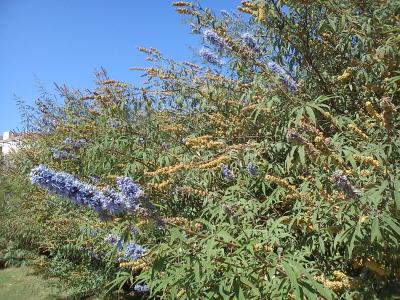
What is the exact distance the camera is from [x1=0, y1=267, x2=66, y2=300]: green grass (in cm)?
847

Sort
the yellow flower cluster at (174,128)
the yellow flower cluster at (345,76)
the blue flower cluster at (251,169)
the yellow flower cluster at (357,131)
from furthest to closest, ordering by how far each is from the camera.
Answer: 1. the yellow flower cluster at (174,128)
2. the yellow flower cluster at (345,76)
3. the blue flower cluster at (251,169)
4. the yellow flower cluster at (357,131)

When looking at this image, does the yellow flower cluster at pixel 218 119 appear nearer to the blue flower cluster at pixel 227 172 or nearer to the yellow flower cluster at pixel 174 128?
the yellow flower cluster at pixel 174 128

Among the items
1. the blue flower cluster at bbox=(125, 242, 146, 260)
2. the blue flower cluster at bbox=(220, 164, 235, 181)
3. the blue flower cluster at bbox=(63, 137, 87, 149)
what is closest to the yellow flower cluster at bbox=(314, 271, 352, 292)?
the blue flower cluster at bbox=(220, 164, 235, 181)

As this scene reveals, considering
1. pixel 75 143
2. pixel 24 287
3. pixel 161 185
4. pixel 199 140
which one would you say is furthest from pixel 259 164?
pixel 24 287

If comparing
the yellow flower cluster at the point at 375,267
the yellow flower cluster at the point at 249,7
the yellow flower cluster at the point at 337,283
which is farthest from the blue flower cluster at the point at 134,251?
the yellow flower cluster at the point at 249,7

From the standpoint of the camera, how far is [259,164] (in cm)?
336

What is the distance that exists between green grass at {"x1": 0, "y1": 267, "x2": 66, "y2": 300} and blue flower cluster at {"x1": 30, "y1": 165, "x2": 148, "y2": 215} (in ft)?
21.3

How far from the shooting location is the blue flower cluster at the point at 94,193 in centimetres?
229

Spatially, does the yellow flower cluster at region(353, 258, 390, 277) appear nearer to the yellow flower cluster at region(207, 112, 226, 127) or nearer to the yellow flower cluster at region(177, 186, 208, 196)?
the yellow flower cluster at region(177, 186, 208, 196)

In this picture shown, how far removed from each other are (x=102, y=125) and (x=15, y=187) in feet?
17.6

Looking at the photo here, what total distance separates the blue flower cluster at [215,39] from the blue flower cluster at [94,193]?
163 centimetres

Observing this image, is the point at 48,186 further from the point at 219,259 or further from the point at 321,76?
the point at 321,76

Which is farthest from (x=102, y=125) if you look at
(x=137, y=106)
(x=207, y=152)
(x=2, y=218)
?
(x=2, y=218)

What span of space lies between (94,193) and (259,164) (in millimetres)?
1493
